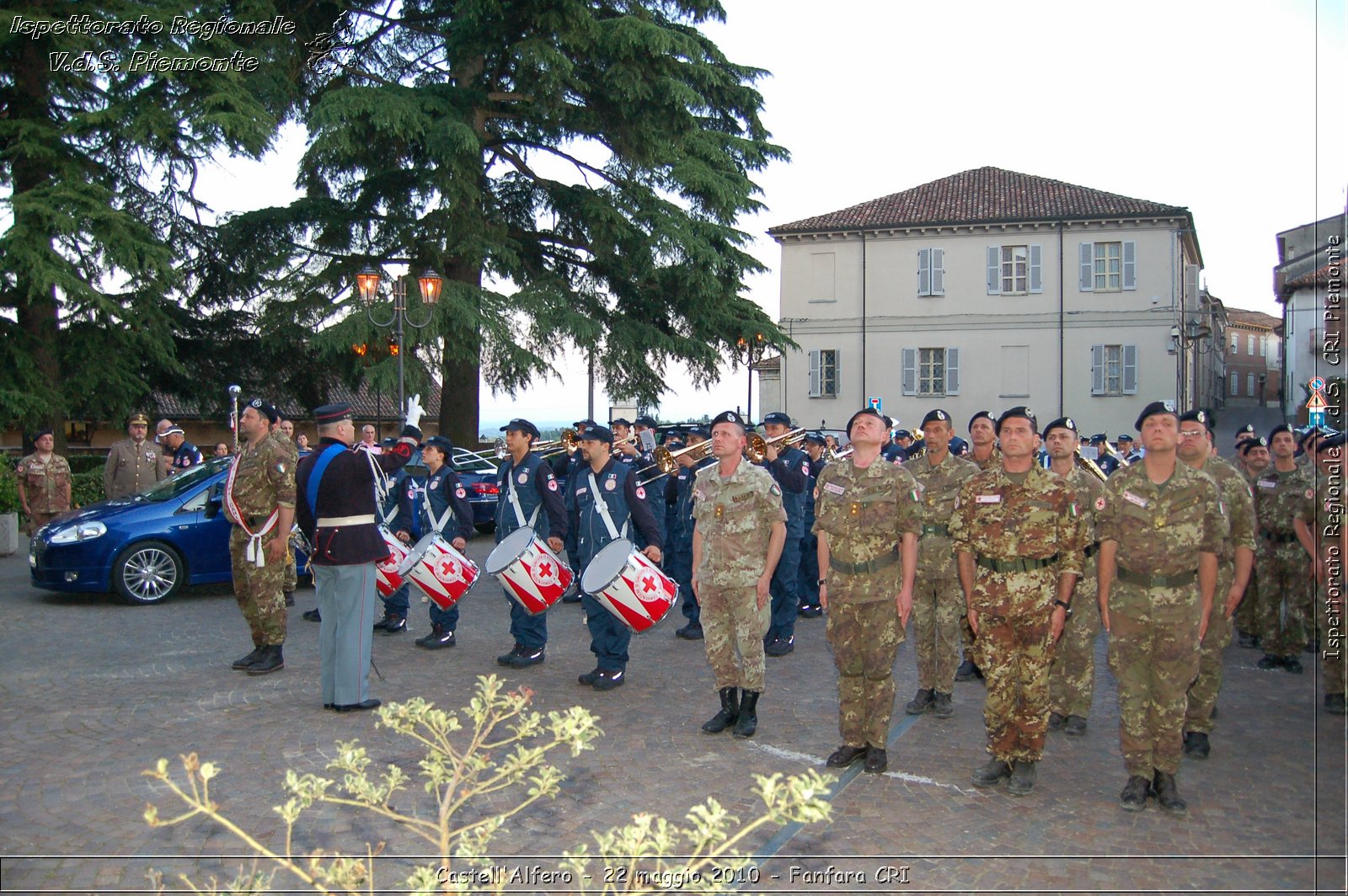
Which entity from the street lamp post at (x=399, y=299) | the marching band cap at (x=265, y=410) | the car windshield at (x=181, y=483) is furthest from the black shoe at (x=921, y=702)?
the street lamp post at (x=399, y=299)

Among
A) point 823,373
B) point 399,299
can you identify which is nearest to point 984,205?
point 823,373

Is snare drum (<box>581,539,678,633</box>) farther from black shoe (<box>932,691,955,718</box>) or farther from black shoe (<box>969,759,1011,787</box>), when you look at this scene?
black shoe (<box>969,759,1011,787</box>)

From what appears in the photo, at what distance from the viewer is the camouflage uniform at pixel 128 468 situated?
13.6 m

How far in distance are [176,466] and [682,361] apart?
1355cm

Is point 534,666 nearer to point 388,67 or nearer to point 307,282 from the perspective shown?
point 307,282

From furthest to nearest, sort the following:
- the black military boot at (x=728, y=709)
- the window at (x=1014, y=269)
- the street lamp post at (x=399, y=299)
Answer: the window at (x=1014, y=269) < the street lamp post at (x=399, y=299) < the black military boot at (x=728, y=709)


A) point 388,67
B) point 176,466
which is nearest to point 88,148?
point 388,67

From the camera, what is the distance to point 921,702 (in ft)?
22.6

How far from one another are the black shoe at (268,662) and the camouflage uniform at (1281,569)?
786cm

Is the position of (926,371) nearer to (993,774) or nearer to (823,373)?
(823,373)

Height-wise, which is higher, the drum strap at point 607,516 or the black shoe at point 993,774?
the drum strap at point 607,516

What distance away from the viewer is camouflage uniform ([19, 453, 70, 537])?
14.6 metres

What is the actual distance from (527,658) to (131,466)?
8310 millimetres

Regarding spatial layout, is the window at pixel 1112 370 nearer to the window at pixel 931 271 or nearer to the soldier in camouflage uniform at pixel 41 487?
the window at pixel 931 271
